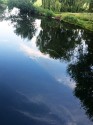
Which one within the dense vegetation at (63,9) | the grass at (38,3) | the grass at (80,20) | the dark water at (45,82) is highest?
the grass at (38,3)

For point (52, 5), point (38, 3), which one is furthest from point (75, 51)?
point (38, 3)

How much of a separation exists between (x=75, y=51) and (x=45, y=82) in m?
17.7

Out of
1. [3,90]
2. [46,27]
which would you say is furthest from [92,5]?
[3,90]

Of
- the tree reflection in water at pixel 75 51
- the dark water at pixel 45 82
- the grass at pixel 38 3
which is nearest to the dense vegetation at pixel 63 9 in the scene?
the grass at pixel 38 3

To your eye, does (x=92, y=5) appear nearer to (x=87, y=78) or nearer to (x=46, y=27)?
(x=46, y=27)

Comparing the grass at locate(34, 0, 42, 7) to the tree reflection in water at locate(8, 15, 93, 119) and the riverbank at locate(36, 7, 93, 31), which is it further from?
the tree reflection in water at locate(8, 15, 93, 119)

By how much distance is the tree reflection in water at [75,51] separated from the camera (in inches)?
1180

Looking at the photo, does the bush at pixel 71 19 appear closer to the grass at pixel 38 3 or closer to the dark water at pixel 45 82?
the dark water at pixel 45 82

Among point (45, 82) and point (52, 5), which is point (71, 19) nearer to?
point (52, 5)

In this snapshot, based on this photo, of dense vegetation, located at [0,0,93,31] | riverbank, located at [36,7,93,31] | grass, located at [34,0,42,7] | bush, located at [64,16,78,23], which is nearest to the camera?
riverbank, located at [36,7,93,31]

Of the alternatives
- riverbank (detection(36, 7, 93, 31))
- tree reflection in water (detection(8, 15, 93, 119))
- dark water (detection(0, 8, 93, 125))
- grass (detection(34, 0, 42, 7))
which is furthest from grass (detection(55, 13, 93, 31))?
grass (detection(34, 0, 42, 7))

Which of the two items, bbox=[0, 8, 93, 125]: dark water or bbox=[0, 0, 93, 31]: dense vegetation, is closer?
bbox=[0, 8, 93, 125]: dark water

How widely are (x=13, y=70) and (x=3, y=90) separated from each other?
22.6 feet

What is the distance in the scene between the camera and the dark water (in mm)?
24203
